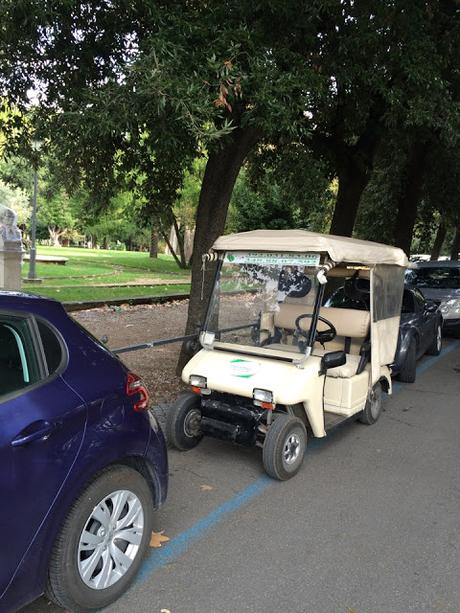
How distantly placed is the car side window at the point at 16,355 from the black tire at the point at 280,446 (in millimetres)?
2306

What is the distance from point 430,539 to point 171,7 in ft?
19.0

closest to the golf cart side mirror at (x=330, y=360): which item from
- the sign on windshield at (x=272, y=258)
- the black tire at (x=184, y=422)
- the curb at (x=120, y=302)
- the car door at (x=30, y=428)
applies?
the sign on windshield at (x=272, y=258)

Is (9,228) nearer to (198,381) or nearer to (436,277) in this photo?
(198,381)

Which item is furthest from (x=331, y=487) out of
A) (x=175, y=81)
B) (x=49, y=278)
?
(x=49, y=278)

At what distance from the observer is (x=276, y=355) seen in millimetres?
4828

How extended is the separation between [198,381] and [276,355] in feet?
2.51

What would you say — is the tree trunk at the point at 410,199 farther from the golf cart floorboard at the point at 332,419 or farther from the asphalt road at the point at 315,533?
the golf cart floorboard at the point at 332,419

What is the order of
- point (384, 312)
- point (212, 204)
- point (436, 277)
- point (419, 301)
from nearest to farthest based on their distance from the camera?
point (384, 312)
point (212, 204)
point (419, 301)
point (436, 277)

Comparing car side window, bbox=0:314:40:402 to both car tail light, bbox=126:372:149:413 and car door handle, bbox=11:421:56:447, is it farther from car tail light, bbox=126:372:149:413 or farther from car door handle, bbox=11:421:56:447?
car tail light, bbox=126:372:149:413

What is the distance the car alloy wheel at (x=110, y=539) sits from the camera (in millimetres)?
2760

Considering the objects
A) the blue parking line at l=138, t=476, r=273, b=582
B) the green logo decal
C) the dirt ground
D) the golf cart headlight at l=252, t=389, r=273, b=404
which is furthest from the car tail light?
the dirt ground

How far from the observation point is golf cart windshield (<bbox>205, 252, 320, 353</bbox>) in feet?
16.7

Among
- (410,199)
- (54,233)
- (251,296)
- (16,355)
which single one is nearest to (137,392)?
(16,355)

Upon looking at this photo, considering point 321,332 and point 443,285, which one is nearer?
point 321,332
